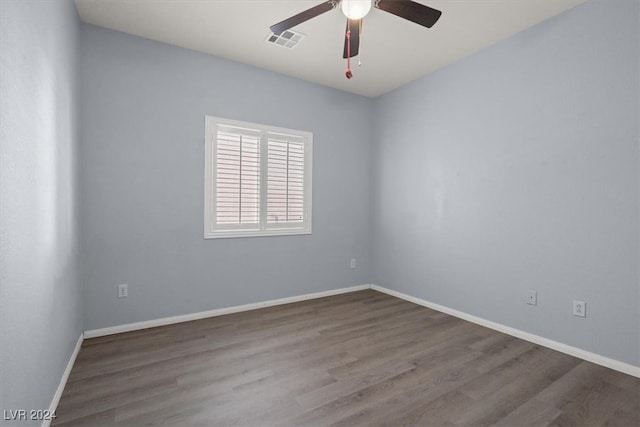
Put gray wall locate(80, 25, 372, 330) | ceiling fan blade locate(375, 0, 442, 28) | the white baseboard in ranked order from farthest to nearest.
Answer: gray wall locate(80, 25, 372, 330)
the white baseboard
ceiling fan blade locate(375, 0, 442, 28)

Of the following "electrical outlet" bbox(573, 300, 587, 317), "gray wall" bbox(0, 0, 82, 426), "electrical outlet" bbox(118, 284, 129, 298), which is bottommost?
"electrical outlet" bbox(118, 284, 129, 298)

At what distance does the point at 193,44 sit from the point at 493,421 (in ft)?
13.1

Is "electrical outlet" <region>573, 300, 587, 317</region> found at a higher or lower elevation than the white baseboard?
higher

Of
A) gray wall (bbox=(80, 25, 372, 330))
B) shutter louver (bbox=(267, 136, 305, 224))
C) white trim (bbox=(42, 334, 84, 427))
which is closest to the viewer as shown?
white trim (bbox=(42, 334, 84, 427))

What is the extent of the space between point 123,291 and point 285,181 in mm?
2119

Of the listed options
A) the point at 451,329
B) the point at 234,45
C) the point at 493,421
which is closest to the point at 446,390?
the point at 493,421

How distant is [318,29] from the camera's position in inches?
111

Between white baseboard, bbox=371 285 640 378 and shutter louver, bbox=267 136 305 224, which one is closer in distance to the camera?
white baseboard, bbox=371 285 640 378

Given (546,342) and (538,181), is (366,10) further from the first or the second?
(546,342)

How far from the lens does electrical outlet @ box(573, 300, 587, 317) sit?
8.12 ft

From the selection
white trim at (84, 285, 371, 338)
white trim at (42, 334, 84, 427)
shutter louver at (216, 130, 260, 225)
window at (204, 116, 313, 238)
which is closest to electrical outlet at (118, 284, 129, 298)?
white trim at (84, 285, 371, 338)

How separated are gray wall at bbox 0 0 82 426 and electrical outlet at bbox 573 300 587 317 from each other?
3604 mm

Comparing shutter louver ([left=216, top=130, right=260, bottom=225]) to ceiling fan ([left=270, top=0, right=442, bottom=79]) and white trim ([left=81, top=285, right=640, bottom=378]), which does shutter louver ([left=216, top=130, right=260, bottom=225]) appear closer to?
white trim ([left=81, top=285, right=640, bottom=378])

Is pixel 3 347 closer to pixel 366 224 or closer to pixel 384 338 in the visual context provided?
pixel 384 338
